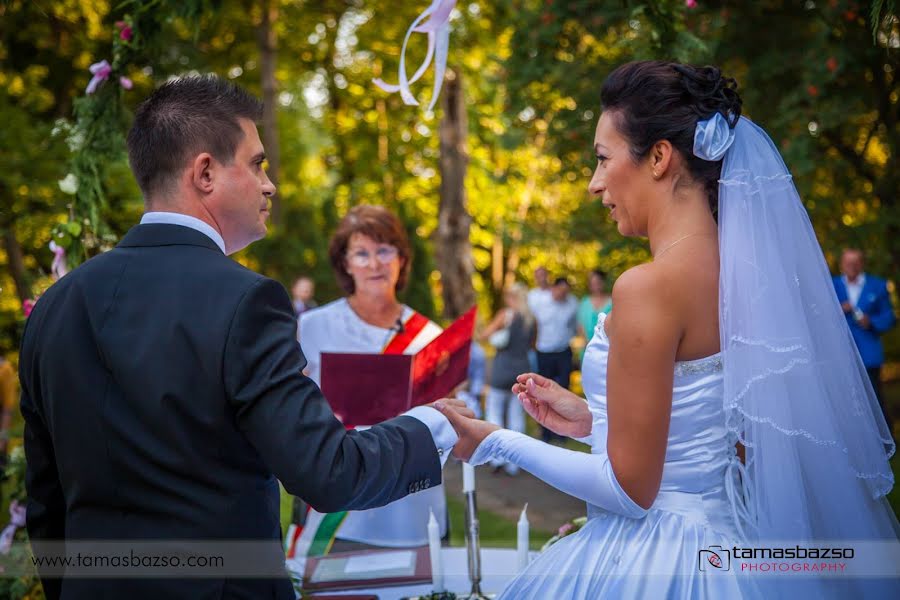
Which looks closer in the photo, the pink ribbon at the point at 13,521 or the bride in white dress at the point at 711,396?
the bride in white dress at the point at 711,396

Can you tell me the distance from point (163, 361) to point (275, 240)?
1442 cm

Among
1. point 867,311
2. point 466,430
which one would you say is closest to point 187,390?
point 466,430

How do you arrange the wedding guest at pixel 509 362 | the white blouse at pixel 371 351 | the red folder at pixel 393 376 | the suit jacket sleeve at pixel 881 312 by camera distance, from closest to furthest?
the red folder at pixel 393 376 < the white blouse at pixel 371 351 < the suit jacket sleeve at pixel 881 312 < the wedding guest at pixel 509 362

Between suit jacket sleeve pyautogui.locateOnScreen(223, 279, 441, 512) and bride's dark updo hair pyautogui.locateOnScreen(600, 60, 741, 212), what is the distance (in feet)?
3.43

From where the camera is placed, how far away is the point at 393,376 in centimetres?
348

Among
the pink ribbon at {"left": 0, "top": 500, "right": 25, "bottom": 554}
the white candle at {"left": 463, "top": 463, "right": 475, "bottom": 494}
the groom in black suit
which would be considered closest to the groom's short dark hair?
the groom in black suit

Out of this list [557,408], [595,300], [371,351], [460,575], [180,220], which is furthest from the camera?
[595,300]

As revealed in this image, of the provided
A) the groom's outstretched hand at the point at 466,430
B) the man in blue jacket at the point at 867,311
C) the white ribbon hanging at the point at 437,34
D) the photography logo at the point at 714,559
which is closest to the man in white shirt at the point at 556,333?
the man in blue jacket at the point at 867,311

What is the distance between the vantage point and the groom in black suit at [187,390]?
174 centimetres

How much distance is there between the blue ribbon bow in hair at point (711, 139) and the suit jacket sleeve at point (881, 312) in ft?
24.2

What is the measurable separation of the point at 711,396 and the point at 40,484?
1718 mm

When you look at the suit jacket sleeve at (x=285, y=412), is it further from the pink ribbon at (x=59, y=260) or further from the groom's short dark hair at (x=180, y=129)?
the pink ribbon at (x=59, y=260)

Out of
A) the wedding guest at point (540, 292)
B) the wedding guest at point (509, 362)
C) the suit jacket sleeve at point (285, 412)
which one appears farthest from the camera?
the wedding guest at point (540, 292)

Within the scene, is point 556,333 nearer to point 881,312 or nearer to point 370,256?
point 881,312
